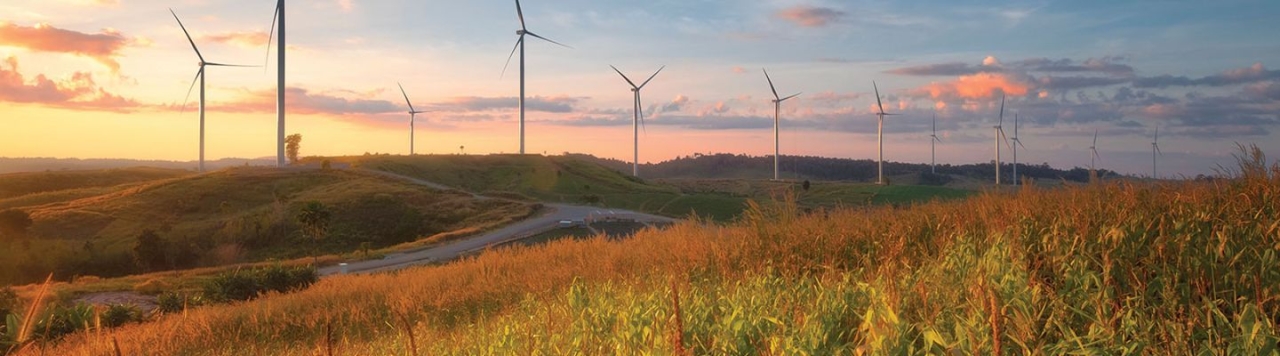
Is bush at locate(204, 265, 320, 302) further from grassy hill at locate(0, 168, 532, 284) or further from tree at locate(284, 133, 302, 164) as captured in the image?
tree at locate(284, 133, 302, 164)

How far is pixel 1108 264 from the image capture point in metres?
6.30

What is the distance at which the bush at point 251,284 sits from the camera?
2806cm

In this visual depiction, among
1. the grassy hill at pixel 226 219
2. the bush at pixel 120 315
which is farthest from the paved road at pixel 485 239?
the bush at pixel 120 315

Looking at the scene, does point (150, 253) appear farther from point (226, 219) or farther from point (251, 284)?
point (251, 284)

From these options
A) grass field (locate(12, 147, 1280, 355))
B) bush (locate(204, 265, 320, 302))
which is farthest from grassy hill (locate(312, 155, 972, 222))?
grass field (locate(12, 147, 1280, 355))

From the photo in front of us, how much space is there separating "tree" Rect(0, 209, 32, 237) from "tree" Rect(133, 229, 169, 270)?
1447 centimetres

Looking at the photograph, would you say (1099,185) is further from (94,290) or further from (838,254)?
(94,290)

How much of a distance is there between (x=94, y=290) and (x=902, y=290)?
Answer: 4229 cm

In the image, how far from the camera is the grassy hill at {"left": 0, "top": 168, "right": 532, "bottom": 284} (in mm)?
64312

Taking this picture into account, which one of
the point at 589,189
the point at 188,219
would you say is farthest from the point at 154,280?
the point at 589,189

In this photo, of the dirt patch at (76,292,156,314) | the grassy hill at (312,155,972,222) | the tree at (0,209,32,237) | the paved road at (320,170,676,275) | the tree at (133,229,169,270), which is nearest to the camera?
the dirt patch at (76,292,156,314)

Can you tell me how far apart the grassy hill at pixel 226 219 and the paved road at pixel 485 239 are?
376 centimetres

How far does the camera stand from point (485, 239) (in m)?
58.1

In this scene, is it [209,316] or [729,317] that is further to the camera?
[209,316]
